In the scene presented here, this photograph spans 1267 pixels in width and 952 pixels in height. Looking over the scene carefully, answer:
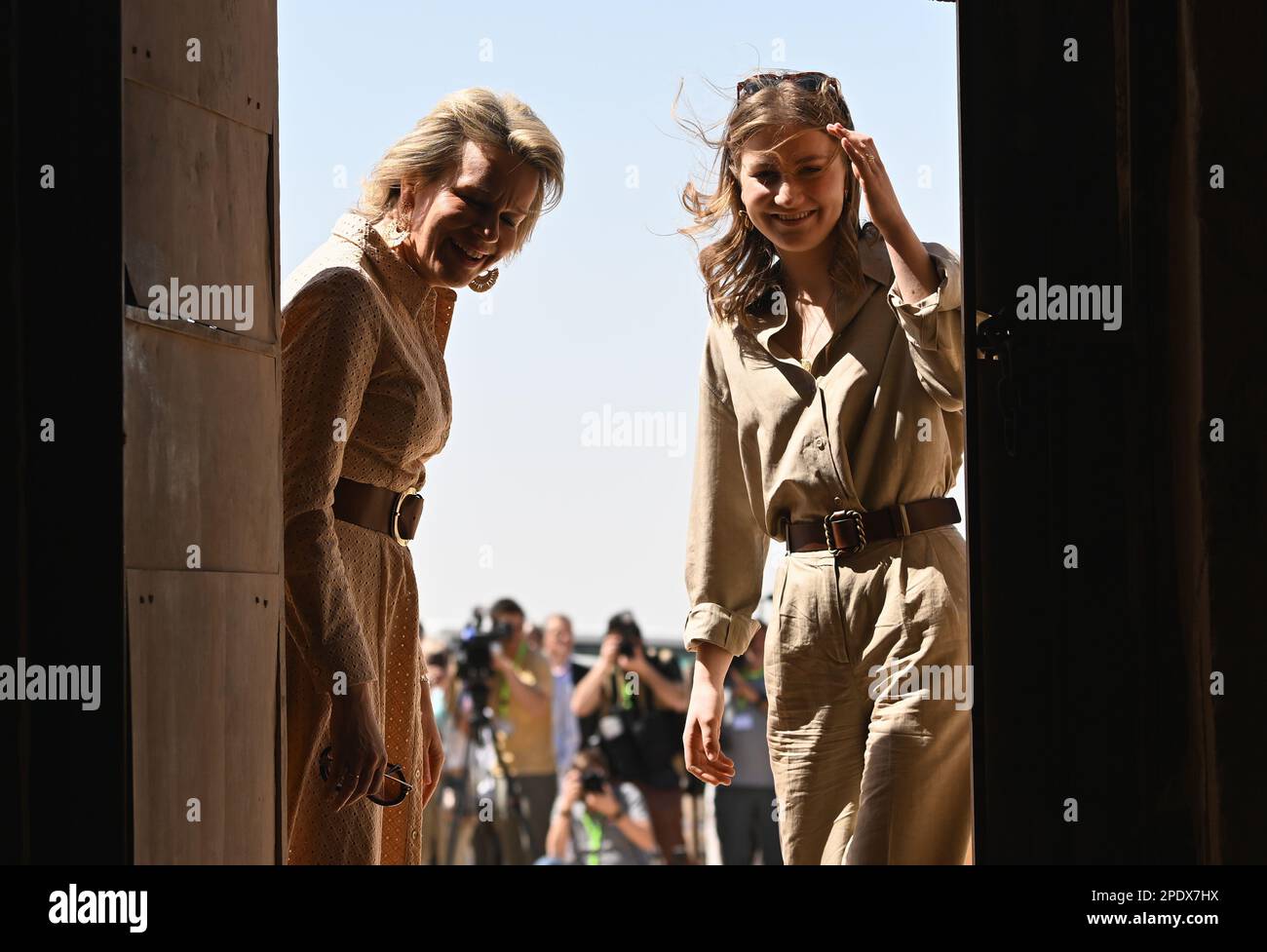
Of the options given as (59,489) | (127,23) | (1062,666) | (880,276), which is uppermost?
(127,23)

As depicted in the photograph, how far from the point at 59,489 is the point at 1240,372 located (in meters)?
1.92

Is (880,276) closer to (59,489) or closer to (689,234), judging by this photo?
(689,234)

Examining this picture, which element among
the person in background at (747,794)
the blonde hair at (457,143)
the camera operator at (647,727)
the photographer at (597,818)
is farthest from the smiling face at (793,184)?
the photographer at (597,818)

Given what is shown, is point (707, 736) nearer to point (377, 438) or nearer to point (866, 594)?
point (866, 594)

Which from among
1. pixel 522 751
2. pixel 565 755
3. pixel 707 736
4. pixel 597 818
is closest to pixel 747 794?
pixel 597 818

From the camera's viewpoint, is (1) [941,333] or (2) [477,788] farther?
(2) [477,788]

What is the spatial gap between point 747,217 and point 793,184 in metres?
0.22

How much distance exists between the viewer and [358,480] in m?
3.44

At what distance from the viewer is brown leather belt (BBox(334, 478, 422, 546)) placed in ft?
11.3

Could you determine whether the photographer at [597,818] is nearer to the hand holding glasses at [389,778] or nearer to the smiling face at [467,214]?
the hand holding glasses at [389,778]

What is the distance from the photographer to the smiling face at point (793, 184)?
3631 millimetres

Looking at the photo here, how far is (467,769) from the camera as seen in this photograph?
663 centimetres
